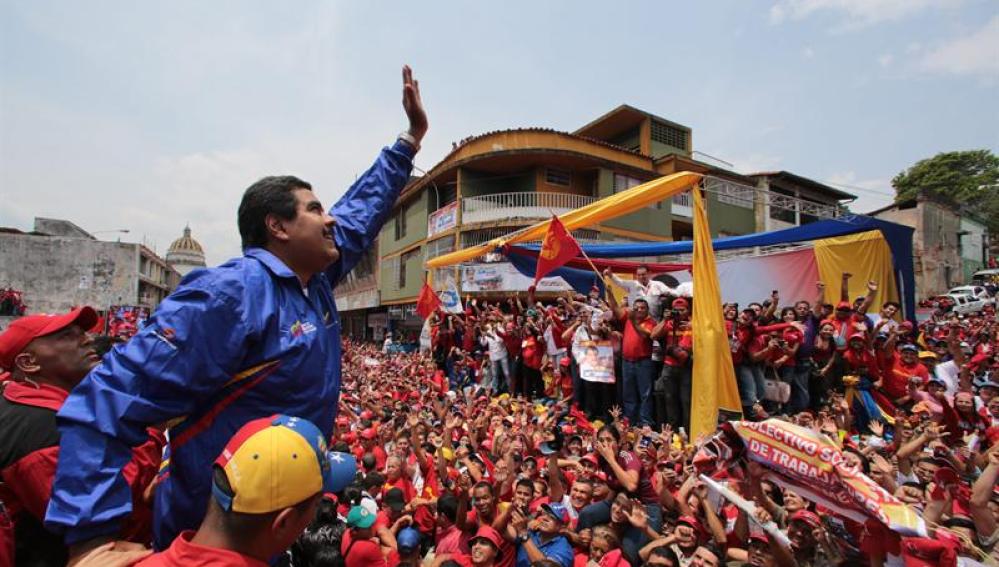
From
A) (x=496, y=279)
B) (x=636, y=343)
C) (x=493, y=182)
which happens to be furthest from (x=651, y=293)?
(x=493, y=182)

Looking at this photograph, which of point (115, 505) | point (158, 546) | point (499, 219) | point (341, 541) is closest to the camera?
point (115, 505)

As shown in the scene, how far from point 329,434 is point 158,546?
0.53 meters

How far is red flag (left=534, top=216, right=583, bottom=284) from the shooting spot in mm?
7824

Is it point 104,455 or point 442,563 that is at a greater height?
point 104,455

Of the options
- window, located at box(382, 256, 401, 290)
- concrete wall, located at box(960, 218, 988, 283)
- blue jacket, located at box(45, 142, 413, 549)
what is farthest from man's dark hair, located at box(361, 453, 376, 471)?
concrete wall, located at box(960, 218, 988, 283)

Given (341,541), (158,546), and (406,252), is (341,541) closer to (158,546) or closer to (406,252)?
(158,546)

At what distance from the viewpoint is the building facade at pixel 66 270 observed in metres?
32.4

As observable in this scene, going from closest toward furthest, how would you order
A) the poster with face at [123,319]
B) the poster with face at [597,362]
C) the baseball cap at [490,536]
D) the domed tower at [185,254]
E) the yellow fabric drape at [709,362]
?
the baseball cap at [490,536] < the yellow fabric drape at [709,362] < the poster with face at [597,362] < the poster with face at [123,319] < the domed tower at [185,254]

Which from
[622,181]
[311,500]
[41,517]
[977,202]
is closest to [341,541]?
[41,517]

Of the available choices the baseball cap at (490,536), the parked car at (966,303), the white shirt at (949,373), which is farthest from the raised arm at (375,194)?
the parked car at (966,303)

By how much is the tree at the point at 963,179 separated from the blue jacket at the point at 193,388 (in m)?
43.2

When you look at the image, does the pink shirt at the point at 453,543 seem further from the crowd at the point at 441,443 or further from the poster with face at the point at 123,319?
the poster with face at the point at 123,319

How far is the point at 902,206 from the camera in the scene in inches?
1177

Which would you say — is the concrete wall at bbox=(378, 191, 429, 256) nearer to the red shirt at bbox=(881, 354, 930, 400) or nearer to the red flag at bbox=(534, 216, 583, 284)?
the red flag at bbox=(534, 216, 583, 284)
